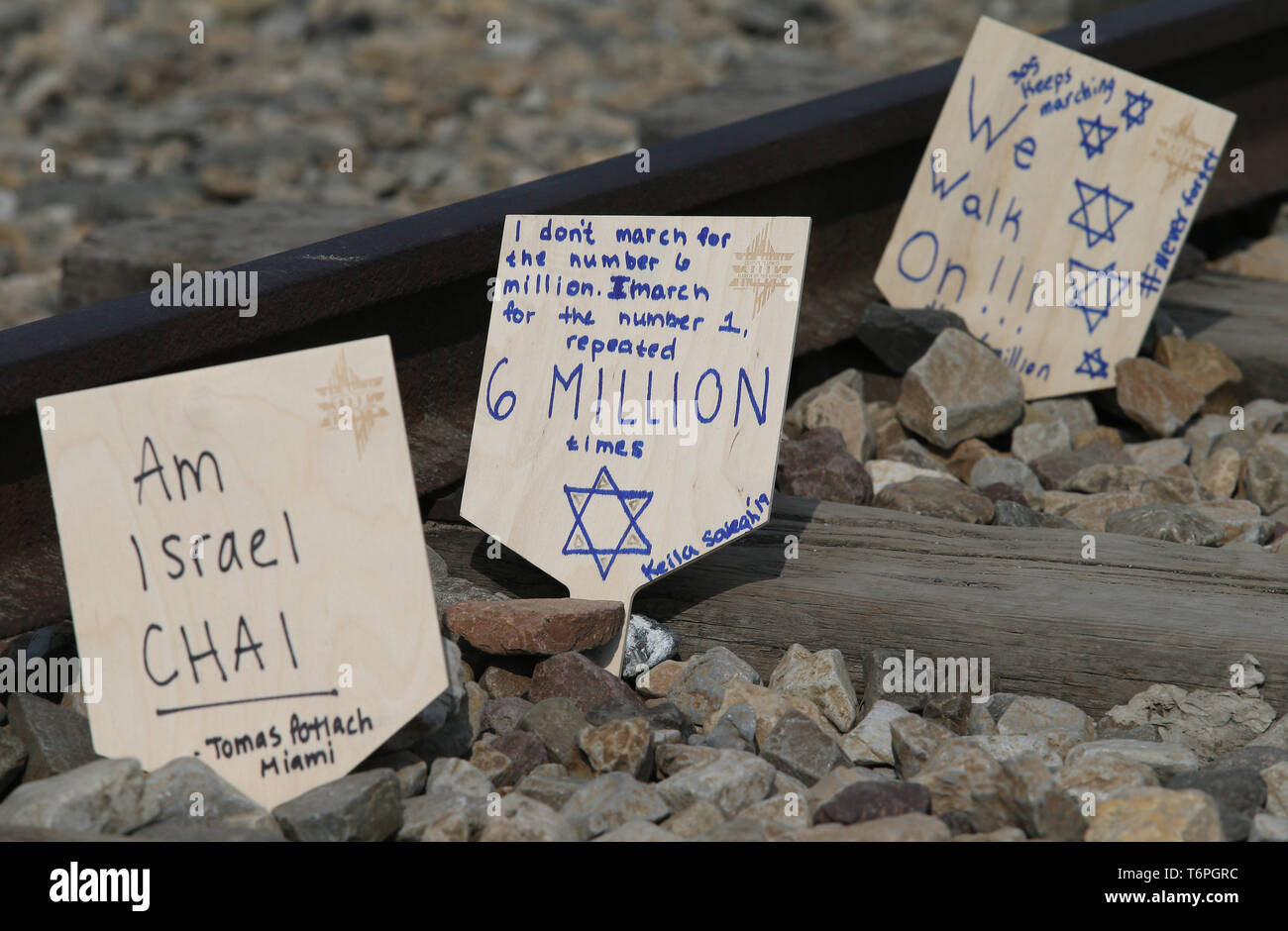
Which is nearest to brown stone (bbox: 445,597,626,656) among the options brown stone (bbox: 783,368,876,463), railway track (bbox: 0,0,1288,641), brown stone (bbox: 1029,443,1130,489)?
railway track (bbox: 0,0,1288,641)

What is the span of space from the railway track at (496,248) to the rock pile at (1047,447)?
0.31 meters

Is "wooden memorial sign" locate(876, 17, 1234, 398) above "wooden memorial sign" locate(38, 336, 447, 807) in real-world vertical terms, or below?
above

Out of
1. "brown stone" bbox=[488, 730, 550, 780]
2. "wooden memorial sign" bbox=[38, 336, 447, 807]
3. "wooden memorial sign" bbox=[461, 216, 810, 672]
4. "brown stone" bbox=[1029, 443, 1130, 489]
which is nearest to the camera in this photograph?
"wooden memorial sign" bbox=[38, 336, 447, 807]

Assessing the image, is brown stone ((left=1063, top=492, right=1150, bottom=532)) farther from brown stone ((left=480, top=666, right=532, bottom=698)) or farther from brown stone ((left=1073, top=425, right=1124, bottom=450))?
brown stone ((left=480, top=666, right=532, bottom=698))

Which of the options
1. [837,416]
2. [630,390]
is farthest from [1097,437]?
[630,390]

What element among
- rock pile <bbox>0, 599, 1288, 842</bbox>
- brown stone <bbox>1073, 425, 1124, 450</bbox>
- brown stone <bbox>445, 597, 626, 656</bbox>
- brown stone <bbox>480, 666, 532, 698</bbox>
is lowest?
rock pile <bbox>0, 599, 1288, 842</bbox>

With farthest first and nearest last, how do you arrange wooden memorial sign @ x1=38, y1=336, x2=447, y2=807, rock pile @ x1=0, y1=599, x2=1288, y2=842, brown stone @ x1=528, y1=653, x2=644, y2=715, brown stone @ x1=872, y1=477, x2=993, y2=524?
1. brown stone @ x1=872, y1=477, x2=993, y2=524
2. brown stone @ x1=528, y1=653, x2=644, y2=715
3. wooden memorial sign @ x1=38, y1=336, x2=447, y2=807
4. rock pile @ x1=0, y1=599, x2=1288, y2=842

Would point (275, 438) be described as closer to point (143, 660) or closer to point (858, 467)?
point (143, 660)

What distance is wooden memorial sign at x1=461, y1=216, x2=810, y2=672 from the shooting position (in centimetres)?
279

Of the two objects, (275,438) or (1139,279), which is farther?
(1139,279)

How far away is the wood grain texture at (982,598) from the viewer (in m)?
2.64
